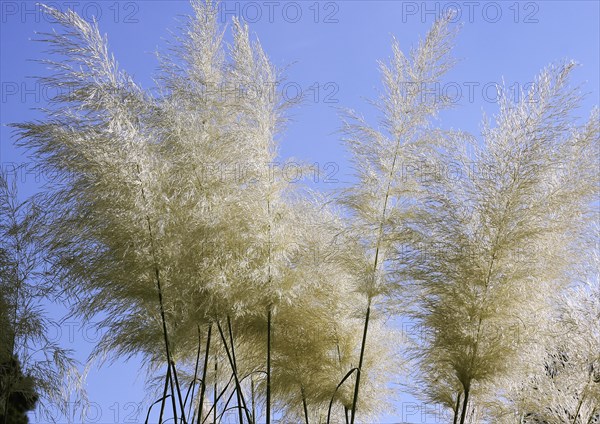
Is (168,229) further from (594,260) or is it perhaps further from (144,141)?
(594,260)

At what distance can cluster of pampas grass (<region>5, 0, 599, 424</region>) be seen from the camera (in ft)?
12.1

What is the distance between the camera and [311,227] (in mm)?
4566

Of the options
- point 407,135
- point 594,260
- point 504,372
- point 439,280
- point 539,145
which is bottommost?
point 504,372

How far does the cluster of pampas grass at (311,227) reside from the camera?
3.69 m

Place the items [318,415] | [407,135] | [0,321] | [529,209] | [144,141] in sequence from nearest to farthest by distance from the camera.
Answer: [529,209] < [144,141] < [407,135] < [0,321] < [318,415]

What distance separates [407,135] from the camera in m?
4.30

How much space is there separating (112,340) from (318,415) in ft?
6.81

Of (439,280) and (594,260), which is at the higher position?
(594,260)

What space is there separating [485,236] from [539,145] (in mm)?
546

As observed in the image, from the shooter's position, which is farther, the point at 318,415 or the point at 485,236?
the point at 318,415

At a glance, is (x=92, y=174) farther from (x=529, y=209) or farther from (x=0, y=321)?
(x=529, y=209)

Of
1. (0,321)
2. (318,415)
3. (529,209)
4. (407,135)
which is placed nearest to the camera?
(529,209)

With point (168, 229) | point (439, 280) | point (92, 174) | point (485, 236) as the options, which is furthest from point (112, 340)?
point (485, 236)

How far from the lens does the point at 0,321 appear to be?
4.84m
